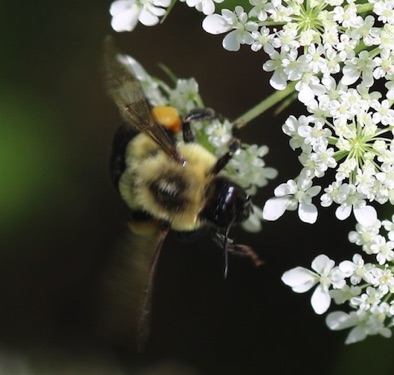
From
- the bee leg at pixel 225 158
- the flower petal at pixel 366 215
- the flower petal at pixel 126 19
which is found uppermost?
the flower petal at pixel 126 19

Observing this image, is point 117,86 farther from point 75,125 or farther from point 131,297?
point 75,125

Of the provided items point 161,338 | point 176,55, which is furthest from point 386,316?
point 176,55

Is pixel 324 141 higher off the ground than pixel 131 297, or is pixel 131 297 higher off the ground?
pixel 324 141

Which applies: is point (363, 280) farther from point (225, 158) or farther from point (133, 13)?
point (133, 13)

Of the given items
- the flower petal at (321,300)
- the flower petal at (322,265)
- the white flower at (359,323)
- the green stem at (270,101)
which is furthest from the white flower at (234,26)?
the white flower at (359,323)

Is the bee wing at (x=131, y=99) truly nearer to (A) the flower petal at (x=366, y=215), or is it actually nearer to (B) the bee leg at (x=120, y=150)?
(B) the bee leg at (x=120, y=150)

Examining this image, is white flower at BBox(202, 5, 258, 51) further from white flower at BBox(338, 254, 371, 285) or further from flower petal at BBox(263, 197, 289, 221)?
white flower at BBox(338, 254, 371, 285)
